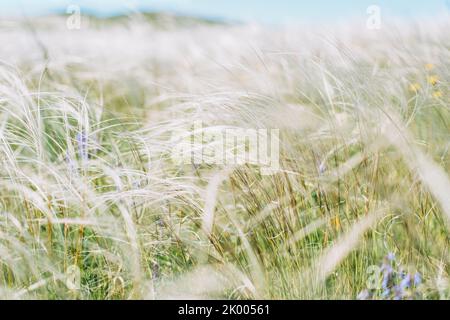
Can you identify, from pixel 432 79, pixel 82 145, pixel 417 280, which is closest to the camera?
pixel 417 280

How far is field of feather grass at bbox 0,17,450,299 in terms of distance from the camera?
1.70 meters

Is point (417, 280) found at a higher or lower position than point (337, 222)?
lower

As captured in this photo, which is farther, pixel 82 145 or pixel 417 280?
pixel 82 145

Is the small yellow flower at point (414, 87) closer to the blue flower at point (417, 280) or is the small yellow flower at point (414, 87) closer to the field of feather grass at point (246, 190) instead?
the field of feather grass at point (246, 190)

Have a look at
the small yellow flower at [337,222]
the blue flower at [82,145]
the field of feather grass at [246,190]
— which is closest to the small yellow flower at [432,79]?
the field of feather grass at [246,190]

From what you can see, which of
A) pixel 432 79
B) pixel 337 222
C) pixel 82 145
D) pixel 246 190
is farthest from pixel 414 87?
pixel 82 145

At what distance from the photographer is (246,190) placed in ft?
5.73

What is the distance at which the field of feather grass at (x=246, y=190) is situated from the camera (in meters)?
1.70

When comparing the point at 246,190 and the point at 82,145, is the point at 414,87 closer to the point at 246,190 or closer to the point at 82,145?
the point at 246,190
